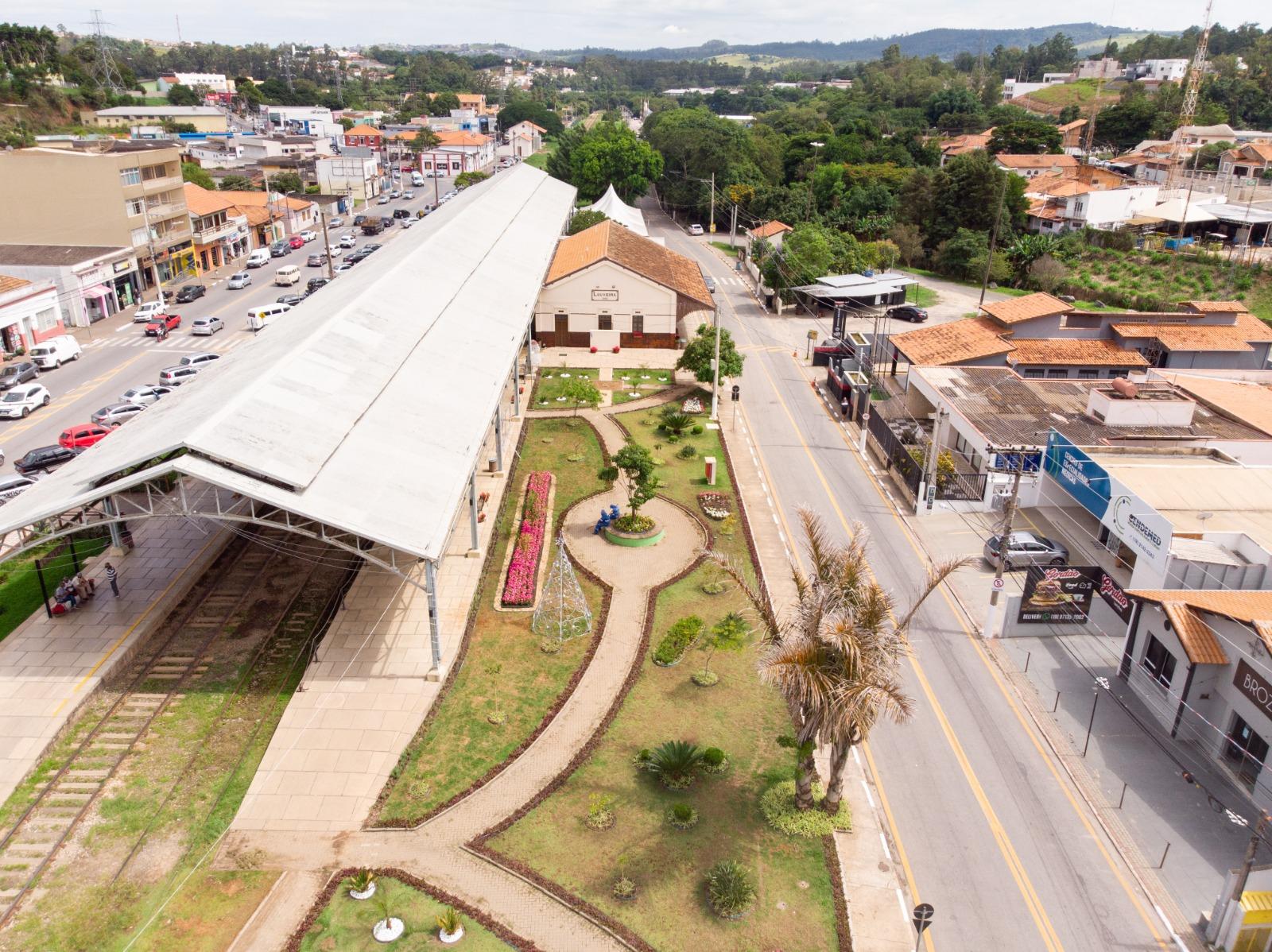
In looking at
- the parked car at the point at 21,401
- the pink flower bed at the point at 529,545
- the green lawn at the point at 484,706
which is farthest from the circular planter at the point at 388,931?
the parked car at the point at 21,401

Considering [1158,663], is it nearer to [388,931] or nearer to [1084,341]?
[388,931]

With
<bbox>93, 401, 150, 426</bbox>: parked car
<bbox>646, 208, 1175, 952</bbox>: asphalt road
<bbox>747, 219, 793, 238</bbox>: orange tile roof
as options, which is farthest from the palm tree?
<bbox>747, 219, 793, 238</bbox>: orange tile roof

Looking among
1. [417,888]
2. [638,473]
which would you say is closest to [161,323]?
[638,473]

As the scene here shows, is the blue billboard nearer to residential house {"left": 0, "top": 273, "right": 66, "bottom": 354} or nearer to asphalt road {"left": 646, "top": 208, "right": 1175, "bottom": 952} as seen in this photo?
asphalt road {"left": 646, "top": 208, "right": 1175, "bottom": 952}

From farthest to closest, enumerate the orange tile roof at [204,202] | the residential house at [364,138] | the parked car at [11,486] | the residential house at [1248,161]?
1. the residential house at [364,138]
2. the residential house at [1248,161]
3. the orange tile roof at [204,202]
4. the parked car at [11,486]

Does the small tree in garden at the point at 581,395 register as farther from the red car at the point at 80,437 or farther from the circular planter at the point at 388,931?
the circular planter at the point at 388,931
